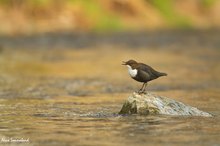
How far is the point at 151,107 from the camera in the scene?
42.1ft

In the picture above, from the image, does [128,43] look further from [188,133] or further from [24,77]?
[188,133]

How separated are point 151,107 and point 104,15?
2968 centimetres

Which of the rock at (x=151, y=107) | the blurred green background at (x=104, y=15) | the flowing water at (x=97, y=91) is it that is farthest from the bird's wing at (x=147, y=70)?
the blurred green background at (x=104, y=15)

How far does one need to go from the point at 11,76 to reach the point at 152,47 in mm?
13145

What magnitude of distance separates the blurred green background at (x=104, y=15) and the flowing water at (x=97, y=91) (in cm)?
313

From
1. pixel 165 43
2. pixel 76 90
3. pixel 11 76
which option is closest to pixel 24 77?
pixel 11 76

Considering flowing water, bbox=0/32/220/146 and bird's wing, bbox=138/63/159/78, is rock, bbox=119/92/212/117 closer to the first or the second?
flowing water, bbox=0/32/220/146

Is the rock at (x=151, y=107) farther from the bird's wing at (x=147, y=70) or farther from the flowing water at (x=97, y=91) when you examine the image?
the bird's wing at (x=147, y=70)

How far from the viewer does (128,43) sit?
34844mm

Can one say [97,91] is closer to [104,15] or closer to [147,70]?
[147,70]

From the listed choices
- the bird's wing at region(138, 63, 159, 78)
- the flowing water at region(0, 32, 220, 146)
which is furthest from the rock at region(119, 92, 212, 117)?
the bird's wing at region(138, 63, 159, 78)

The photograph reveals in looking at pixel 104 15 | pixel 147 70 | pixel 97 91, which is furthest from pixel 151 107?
pixel 104 15

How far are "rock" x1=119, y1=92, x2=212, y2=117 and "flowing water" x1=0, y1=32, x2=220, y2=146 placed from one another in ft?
0.67

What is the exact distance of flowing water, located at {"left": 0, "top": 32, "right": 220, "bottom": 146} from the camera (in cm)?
1084
